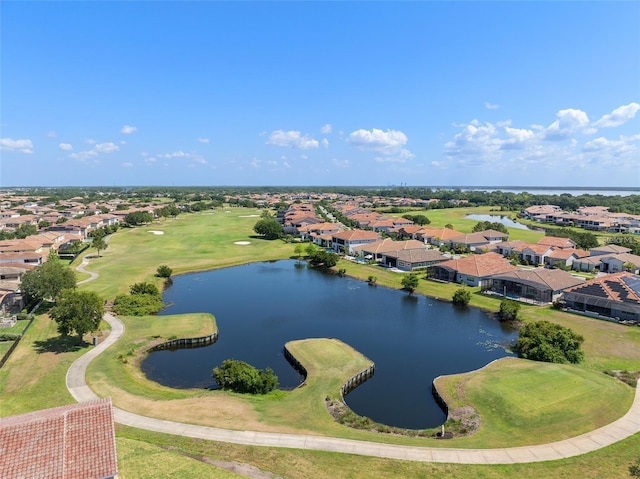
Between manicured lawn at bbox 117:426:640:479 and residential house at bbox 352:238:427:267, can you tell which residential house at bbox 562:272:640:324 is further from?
residential house at bbox 352:238:427:267

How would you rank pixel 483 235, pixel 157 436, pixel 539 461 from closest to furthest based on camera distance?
pixel 539 461, pixel 157 436, pixel 483 235

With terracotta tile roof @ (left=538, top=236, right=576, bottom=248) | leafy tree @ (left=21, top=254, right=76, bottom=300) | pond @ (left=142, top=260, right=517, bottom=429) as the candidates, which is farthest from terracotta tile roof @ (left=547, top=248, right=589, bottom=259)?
leafy tree @ (left=21, top=254, right=76, bottom=300)

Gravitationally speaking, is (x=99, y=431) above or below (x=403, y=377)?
above

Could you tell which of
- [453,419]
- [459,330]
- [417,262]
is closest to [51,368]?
[453,419]

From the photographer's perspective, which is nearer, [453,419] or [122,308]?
[453,419]

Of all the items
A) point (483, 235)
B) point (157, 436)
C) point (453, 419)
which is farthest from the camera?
point (483, 235)

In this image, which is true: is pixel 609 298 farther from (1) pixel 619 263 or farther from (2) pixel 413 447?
(2) pixel 413 447

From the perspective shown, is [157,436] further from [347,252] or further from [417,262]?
[347,252]
